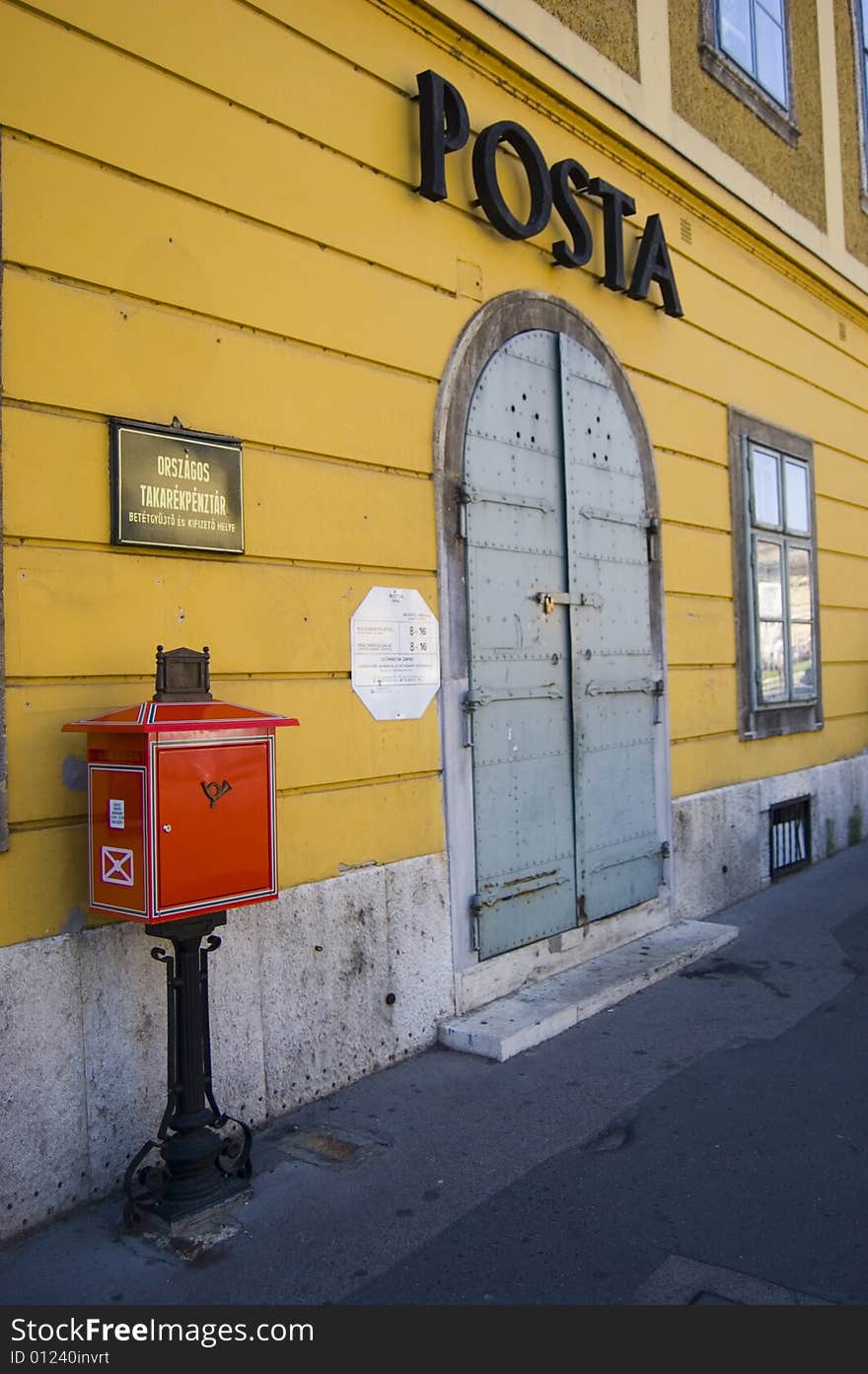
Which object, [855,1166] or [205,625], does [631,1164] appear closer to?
[855,1166]

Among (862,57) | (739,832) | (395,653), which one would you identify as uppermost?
(862,57)

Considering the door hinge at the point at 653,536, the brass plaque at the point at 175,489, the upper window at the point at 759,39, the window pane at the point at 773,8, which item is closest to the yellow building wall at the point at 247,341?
the brass plaque at the point at 175,489

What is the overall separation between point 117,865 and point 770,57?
8109mm

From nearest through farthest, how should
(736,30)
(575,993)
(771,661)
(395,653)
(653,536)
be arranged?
1. (395,653)
2. (575,993)
3. (653,536)
4. (736,30)
5. (771,661)

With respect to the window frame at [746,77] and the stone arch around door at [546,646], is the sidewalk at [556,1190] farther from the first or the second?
the window frame at [746,77]

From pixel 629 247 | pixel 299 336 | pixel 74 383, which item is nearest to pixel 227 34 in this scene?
pixel 299 336

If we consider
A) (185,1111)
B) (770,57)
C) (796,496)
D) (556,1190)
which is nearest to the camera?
(185,1111)

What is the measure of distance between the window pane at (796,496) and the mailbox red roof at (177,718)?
6.07 metres

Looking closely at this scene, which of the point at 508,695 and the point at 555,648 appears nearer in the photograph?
the point at 508,695

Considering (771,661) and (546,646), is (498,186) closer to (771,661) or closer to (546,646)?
(546,646)

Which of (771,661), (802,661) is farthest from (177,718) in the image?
(802,661)

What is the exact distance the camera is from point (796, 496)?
8492mm

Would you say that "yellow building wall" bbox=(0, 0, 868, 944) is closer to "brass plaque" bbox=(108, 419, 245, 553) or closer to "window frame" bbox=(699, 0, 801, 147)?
"brass plaque" bbox=(108, 419, 245, 553)

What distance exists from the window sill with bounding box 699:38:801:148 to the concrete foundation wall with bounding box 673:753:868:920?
4.81 metres
